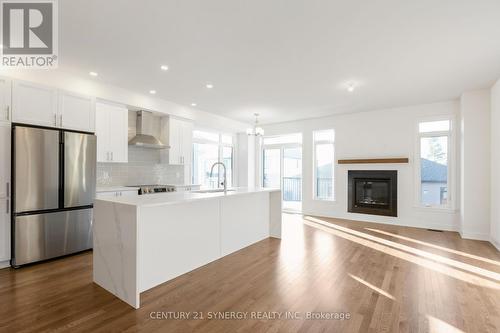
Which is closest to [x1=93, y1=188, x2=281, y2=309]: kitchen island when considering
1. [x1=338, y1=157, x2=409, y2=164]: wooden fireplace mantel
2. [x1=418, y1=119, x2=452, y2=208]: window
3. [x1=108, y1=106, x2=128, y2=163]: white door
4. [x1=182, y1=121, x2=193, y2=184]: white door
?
[x1=108, y1=106, x2=128, y2=163]: white door

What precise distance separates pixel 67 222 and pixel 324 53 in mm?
4282

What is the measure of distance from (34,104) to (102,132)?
3.42ft

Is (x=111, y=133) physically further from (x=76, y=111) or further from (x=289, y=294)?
(x=289, y=294)

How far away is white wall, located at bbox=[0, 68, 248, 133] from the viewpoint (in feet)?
11.6

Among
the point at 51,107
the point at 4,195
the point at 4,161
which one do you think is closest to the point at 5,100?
the point at 51,107

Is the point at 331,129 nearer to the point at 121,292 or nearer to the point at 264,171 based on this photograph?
the point at 264,171

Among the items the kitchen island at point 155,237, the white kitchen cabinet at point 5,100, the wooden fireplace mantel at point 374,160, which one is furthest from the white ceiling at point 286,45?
the kitchen island at point 155,237

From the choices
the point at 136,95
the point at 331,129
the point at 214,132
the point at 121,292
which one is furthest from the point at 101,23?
the point at 331,129

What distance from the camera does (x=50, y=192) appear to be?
340cm

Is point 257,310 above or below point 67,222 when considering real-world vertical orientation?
below

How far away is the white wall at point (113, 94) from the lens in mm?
3532

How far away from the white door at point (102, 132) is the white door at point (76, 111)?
216 mm

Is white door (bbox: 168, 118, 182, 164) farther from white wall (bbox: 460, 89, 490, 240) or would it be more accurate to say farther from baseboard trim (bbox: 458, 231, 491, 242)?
baseboard trim (bbox: 458, 231, 491, 242)

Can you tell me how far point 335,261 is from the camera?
341 centimetres
